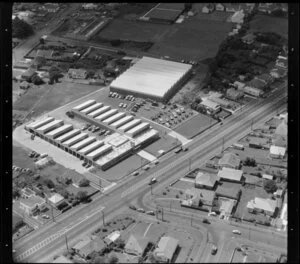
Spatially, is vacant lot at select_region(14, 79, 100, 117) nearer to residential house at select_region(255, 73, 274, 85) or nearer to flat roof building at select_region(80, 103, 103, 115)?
flat roof building at select_region(80, 103, 103, 115)

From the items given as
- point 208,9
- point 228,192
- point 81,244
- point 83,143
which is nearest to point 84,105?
point 83,143

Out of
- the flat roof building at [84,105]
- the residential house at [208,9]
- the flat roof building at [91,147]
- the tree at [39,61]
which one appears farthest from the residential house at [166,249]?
the residential house at [208,9]

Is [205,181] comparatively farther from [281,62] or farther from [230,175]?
[281,62]

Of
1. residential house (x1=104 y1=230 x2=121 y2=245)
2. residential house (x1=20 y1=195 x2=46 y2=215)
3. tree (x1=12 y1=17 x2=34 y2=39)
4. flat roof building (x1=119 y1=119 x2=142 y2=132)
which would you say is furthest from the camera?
tree (x1=12 y1=17 x2=34 y2=39)

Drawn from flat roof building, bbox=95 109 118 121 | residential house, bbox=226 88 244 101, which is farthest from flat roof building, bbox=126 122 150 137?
residential house, bbox=226 88 244 101
